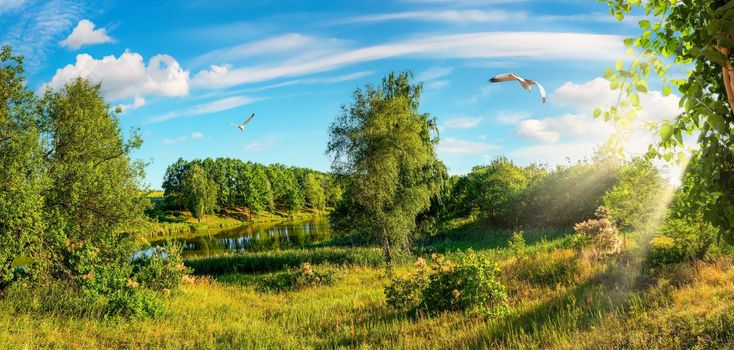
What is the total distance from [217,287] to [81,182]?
289 inches

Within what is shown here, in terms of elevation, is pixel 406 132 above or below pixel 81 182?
above

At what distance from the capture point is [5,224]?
15.0m

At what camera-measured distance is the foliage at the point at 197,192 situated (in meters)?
85.8

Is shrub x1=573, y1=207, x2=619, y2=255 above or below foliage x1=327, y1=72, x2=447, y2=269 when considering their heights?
below

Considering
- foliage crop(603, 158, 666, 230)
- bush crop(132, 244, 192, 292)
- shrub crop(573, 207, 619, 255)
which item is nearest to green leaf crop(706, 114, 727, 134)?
shrub crop(573, 207, 619, 255)

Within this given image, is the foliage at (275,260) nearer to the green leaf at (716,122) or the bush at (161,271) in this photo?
the bush at (161,271)

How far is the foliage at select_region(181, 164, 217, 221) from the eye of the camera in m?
85.8

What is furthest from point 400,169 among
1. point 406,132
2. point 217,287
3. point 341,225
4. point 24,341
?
point 24,341

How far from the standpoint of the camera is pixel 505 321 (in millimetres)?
9867

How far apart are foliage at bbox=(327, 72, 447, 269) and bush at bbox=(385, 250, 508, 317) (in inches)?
555

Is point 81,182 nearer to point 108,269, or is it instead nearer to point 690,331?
point 108,269

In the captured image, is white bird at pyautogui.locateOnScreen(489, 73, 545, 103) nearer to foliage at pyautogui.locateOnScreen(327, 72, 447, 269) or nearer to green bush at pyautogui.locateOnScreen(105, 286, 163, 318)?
green bush at pyautogui.locateOnScreen(105, 286, 163, 318)

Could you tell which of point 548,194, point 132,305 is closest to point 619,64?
point 132,305

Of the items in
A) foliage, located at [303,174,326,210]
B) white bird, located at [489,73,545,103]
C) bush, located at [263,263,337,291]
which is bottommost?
bush, located at [263,263,337,291]
